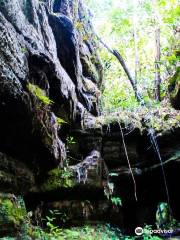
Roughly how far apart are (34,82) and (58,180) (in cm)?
305

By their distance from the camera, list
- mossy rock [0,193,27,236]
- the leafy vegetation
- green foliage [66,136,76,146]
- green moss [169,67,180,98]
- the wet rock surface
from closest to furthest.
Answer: mossy rock [0,193,27,236] < the wet rock surface < green foliage [66,136,76,146] < green moss [169,67,180,98] < the leafy vegetation

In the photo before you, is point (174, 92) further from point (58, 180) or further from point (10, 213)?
point (10, 213)

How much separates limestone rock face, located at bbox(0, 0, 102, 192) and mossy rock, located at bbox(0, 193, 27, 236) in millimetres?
1105

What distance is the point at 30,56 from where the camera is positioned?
6.49 metres

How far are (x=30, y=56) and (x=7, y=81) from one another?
1.40 metres

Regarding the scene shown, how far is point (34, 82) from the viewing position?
22.4 ft

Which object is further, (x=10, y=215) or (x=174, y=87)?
(x=174, y=87)

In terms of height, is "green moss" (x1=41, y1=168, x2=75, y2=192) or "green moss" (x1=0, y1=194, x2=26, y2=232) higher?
"green moss" (x1=41, y1=168, x2=75, y2=192)

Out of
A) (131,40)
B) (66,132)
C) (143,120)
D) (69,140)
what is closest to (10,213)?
(69,140)

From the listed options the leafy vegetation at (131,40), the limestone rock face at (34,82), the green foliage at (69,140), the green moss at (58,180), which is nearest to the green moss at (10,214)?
the limestone rock face at (34,82)

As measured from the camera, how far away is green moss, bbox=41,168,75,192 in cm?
822

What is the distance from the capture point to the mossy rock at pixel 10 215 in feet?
17.8

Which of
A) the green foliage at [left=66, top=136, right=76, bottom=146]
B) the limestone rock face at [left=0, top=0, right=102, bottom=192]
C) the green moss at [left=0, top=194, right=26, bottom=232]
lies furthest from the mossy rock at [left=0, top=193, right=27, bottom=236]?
the green foliage at [left=66, top=136, right=76, bottom=146]

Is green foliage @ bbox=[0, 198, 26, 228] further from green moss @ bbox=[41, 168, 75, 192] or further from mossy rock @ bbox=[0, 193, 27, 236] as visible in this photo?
green moss @ bbox=[41, 168, 75, 192]
